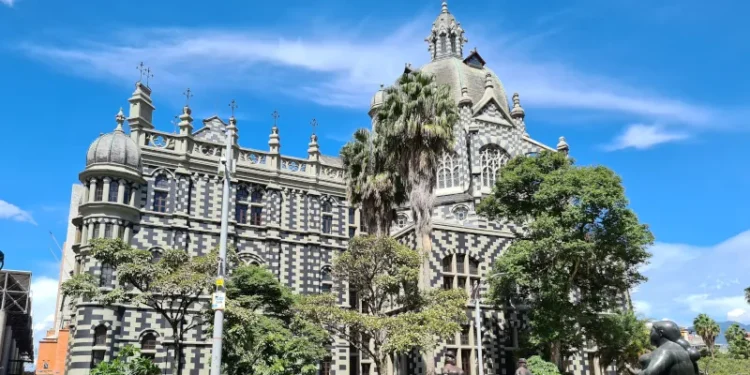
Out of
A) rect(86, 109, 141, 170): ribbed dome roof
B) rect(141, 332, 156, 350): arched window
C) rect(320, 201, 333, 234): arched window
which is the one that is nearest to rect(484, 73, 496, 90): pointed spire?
rect(320, 201, 333, 234): arched window

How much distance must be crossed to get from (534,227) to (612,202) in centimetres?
430

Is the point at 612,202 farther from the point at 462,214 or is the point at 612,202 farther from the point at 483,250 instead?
Answer: the point at 462,214

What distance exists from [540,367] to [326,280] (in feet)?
52.2

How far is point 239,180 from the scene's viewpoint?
138 ft

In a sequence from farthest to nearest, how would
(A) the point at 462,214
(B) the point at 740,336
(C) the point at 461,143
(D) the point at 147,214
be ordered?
(B) the point at 740,336
(C) the point at 461,143
(A) the point at 462,214
(D) the point at 147,214

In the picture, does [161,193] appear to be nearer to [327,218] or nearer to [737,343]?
[327,218]

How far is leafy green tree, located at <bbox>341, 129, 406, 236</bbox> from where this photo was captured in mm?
34469

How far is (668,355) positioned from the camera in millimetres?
9508

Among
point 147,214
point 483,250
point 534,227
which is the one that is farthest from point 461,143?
point 147,214

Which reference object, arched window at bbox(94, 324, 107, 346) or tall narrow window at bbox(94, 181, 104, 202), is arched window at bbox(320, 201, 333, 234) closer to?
tall narrow window at bbox(94, 181, 104, 202)

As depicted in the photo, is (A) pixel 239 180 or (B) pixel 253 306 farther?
(A) pixel 239 180

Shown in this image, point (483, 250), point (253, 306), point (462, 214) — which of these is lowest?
point (253, 306)

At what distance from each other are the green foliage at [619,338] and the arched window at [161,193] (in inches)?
1044

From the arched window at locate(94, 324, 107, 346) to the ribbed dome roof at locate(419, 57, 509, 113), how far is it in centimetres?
3192
